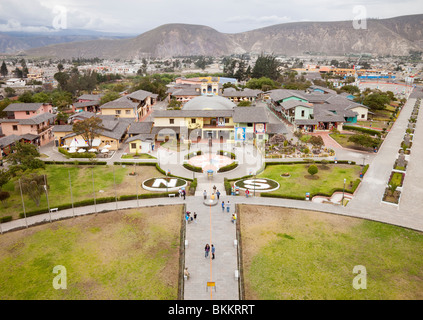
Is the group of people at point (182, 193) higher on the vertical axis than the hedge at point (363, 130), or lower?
lower

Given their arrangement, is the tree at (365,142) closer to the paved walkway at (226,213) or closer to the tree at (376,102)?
the paved walkway at (226,213)

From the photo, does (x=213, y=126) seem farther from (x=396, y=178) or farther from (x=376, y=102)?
(x=376, y=102)

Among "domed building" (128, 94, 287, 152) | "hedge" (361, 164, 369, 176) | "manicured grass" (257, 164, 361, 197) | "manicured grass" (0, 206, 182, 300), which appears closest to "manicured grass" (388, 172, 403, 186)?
"hedge" (361, 164, 369, 176)

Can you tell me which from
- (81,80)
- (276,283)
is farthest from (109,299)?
(81,80)

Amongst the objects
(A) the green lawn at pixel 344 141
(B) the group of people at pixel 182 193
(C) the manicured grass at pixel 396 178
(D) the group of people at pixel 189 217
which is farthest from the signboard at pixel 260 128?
(D) the group of people at pixel 189 217

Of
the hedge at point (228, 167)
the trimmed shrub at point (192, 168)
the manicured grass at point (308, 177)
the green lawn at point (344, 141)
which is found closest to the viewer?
the manicured grass at point (308, 177)

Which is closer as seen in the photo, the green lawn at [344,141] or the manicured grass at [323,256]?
the manicured grass at [323,256]

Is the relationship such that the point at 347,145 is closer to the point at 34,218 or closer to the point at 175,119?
the point at 175,119

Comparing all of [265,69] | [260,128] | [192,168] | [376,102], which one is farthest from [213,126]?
[265,69]
